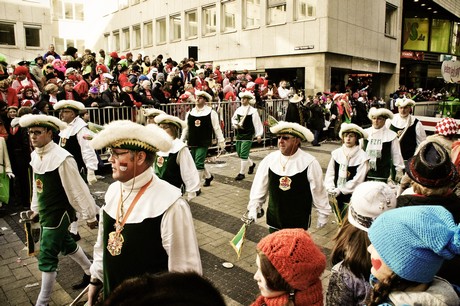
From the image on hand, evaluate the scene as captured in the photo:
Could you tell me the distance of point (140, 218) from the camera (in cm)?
262

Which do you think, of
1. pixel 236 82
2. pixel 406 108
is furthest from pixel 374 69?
pixel 406 108

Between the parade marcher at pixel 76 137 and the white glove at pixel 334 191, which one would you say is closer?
the white glove at pixel 334 191

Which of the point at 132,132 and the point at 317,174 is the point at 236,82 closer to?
the point at 317,174

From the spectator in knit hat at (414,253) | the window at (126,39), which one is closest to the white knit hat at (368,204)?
the spectator in knit hat at (414,253)

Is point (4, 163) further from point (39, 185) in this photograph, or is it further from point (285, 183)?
point (285, 183)

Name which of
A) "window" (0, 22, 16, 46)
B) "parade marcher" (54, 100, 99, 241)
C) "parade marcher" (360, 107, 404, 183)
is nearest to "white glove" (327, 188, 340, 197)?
"parade marcher" (360, 107, 404, 183)

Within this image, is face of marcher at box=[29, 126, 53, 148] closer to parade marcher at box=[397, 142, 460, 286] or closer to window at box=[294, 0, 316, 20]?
→ parade marcher at box=[397, 142, 460, 286]

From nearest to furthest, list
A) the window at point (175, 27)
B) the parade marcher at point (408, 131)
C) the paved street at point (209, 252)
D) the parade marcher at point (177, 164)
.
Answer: the paved street at point (209, 252)
the parade marcher at point (177, 164)
the parade marcher at point (408, 131)
the window at point (175, 27)

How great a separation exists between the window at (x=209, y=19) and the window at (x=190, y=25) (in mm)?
1302

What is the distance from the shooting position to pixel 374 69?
2606 centimetres

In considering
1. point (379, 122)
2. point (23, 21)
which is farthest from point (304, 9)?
point (23, 21)

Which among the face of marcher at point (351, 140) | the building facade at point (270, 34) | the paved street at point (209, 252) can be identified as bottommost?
the paved street at point (209, 252)

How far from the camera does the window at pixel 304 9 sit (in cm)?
2119

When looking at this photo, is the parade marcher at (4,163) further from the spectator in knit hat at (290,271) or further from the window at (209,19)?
the window at (209,19)
